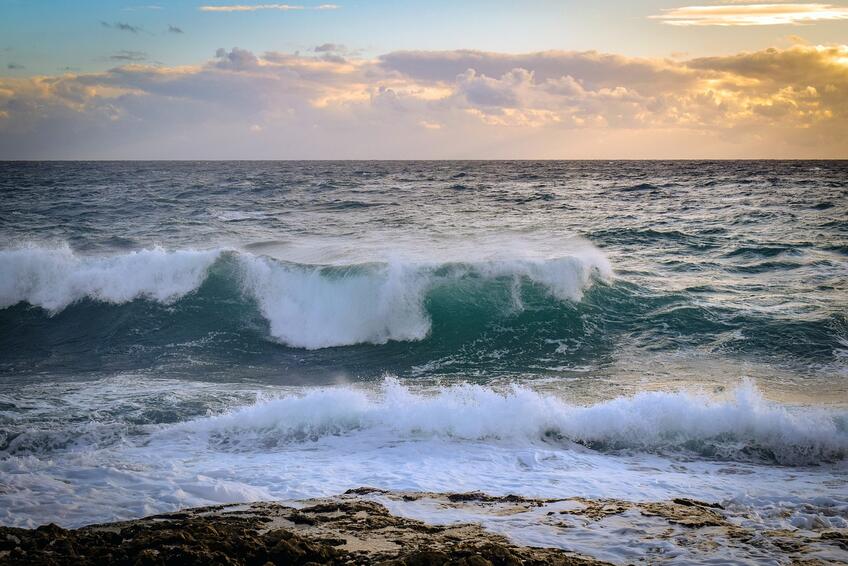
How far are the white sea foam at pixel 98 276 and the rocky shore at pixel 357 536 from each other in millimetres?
11334

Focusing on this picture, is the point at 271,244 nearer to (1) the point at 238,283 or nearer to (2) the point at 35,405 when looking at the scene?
(1) the point at 238,283

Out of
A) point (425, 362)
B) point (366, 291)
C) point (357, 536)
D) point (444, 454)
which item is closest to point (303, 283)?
point (366, 291)

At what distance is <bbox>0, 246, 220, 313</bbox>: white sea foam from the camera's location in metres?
15.1

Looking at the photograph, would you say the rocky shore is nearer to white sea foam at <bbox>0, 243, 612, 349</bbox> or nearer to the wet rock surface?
the wet rock surface

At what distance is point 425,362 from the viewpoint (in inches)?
465

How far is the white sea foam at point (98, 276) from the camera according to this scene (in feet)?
49.5

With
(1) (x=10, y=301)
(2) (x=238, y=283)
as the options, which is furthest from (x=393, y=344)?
(1) (x=10, y=301)

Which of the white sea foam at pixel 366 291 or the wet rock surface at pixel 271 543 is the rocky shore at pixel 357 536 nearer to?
the wet rock surface at pixel 271 543

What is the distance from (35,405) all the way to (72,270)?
8.54m

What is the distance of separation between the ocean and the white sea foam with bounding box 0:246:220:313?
0.07m

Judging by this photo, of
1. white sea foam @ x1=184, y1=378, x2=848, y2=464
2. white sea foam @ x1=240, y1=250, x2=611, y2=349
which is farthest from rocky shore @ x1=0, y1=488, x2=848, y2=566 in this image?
white sea foam @ x1=240, y1=250, x2=611, y2=349

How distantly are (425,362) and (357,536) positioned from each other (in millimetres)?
7513

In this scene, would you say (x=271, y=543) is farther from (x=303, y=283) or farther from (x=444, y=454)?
(x=303, y=283)

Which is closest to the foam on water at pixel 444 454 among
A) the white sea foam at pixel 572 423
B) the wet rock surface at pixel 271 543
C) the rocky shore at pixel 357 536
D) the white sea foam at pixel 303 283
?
the white sea foam at pixel 572 423
